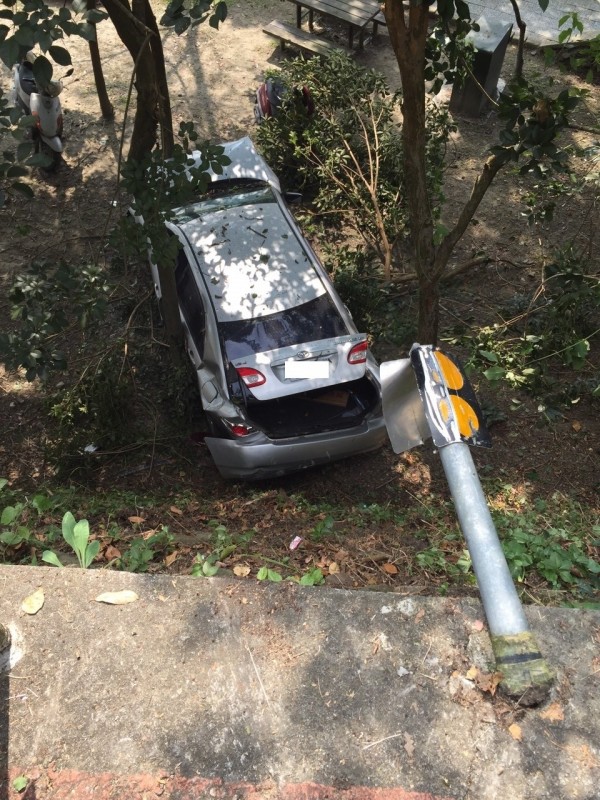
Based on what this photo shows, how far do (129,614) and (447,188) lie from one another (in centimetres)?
757

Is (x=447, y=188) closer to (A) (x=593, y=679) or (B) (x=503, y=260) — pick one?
(B) (x=503, y=260)

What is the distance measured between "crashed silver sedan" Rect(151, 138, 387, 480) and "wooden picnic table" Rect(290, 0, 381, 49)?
5.99m

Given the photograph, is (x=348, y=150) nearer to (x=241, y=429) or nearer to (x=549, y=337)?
(x=549, y=337)

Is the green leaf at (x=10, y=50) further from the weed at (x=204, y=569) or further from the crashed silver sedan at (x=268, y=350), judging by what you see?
the weed at (x=204, y=569)

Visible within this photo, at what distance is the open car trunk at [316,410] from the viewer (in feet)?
17.8

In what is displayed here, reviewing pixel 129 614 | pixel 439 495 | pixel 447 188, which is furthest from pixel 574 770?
pixel 447 188

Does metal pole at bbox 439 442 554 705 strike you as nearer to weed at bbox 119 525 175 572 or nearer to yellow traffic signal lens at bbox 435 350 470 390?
yellow traffic signal lens at bbox 435 350 470 390

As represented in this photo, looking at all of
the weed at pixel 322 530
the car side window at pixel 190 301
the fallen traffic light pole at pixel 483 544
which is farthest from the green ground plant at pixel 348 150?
the fallen traffic light pole at pixel 483 544

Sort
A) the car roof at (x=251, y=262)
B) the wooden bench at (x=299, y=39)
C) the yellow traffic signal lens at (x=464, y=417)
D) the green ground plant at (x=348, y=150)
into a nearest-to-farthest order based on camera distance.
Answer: the yellow traffic signal lens at (x=464, y=417)
the car roof at (x=251, y=262)
the green ground plant at (x=348, y=150)
the wooden bench at (x=299, y=39)

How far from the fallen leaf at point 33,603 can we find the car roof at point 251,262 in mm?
3410

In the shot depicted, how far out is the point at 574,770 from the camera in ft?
6.56

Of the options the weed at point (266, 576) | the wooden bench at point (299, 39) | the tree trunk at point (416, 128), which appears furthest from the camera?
the wooden bench at point (299, 39)

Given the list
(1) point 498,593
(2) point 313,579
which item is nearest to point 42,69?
(2) point 313,579

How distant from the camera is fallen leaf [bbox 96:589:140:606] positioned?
8.17ft
